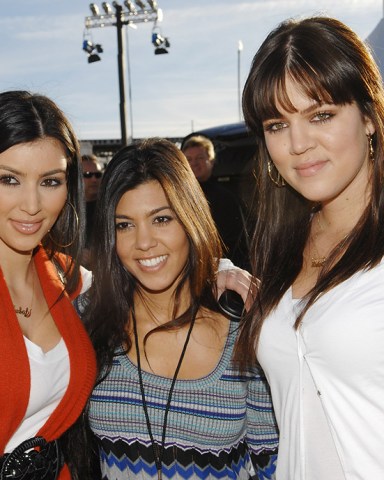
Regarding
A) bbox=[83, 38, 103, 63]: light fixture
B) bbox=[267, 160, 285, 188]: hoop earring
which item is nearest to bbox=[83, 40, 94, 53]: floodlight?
bbox=[83, 38, 103, 63]: light fixture

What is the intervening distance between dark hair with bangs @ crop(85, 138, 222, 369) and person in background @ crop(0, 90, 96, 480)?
11 cm

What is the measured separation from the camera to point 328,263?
1.87 m

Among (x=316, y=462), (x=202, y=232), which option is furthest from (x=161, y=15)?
(x=316, y=462)

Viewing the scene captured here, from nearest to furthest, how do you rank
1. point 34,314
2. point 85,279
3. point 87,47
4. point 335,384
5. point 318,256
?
point 335,384, point 318,256, point 34,314, point 85,279, point 87,47

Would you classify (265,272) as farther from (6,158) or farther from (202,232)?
(6,158)

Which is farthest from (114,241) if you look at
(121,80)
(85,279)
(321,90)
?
(121,80)

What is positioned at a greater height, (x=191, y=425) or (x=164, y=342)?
(x=164, y=342)

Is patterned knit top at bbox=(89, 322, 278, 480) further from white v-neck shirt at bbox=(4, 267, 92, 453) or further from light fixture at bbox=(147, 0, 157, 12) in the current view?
light fixture at bbox=(147, 0, 157, 12)

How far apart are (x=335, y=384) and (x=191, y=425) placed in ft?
2.19

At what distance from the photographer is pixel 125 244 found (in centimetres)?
235

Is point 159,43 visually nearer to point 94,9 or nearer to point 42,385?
point 94,9

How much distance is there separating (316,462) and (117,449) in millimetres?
750

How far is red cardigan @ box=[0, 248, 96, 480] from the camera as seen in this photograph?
202 cm

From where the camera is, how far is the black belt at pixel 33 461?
2.04 m
